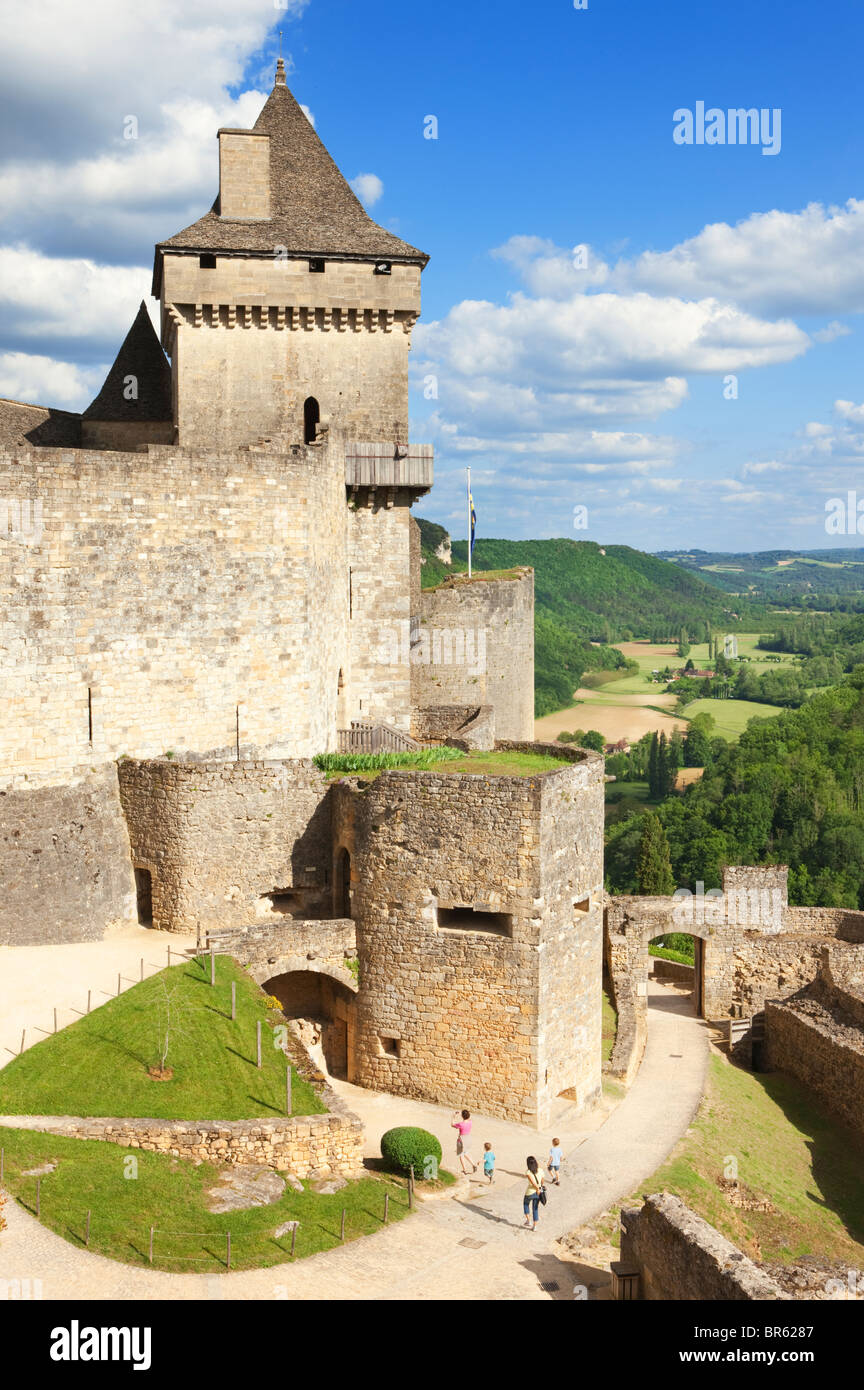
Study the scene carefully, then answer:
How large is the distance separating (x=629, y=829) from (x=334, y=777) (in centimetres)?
5983

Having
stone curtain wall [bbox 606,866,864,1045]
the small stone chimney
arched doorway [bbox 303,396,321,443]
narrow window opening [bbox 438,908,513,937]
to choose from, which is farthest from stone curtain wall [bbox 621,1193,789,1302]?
the small stone chimney

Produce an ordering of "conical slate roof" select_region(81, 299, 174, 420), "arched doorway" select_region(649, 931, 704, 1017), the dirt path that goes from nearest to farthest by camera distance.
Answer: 1. the dirt path
2. "conical slate roof" select_region(81, 299, 174, 420)
3. "arched doorway" select_region(649, 931, 704, 1017)

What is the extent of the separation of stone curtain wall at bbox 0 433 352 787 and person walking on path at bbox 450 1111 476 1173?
8.24 m

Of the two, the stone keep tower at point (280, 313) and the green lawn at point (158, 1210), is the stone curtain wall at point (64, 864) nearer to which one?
the green lawn at point (158, 1210)

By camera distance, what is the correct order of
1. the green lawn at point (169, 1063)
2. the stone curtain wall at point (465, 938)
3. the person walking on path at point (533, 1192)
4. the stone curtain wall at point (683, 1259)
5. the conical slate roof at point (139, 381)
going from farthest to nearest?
the conical slate roof at point (139, 381)
the stone curtain wall at point (465, 938)
the person walking on path at point (533, 1192)
the green lawn at point (169, 1063)
the stone curtain wall at point (683, 1259)

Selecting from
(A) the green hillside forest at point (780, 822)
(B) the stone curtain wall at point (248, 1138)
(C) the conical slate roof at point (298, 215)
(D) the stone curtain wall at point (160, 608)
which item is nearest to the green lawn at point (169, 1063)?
(B) the stone curtain wall at point (248, 1138)

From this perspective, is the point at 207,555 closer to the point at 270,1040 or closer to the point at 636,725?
the point at 270,1040

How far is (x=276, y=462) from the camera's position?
26000 mm

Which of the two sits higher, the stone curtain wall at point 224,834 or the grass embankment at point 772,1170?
the stone curtain wall at point 224,834

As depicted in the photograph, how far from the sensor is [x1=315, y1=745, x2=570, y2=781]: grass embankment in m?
25.4

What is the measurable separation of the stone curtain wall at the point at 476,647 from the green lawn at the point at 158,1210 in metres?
19.1

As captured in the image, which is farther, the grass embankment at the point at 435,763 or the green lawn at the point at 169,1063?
the grass embankment at the point at 435,763

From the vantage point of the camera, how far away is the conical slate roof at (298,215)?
98.2ft

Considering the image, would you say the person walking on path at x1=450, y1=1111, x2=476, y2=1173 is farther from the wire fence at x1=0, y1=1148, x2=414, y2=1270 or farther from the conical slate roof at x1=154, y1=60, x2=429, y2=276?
the conical slate roof at x1=154, y1=60, x2=429, y2=276
